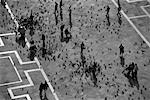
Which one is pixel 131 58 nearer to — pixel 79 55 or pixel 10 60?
pixel 79 55

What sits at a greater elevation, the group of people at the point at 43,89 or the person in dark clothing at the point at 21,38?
the person in dark clothing at the point at 21,38

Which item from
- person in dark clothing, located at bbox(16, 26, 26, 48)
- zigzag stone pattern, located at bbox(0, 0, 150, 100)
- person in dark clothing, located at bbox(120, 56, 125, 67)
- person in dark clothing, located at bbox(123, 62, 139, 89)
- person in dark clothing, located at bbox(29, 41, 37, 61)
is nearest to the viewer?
zigzag stone pattern, located at bbox(0, 0, 150, 100)

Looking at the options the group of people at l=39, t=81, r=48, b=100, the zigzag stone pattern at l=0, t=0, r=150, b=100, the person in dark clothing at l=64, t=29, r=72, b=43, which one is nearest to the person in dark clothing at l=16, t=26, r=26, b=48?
the zigzag stone pattern at l=0, t=0, r=150, b=100

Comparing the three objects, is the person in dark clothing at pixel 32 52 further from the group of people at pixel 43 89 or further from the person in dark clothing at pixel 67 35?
the group of people at pixel 43 89

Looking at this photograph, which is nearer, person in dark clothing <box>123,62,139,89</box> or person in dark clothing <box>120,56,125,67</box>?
person in dark clothing <box>123,62,139,89</box>

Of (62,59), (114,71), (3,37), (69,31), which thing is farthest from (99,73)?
(3,37)

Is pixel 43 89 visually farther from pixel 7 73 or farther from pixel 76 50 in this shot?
pixel 76 50

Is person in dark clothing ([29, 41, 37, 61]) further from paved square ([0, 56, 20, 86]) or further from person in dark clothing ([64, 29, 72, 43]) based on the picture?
person in dark clothing ([64, 29, 72, 43])

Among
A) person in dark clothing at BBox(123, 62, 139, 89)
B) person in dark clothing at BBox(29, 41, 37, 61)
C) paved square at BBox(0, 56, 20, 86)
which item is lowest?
person in dark clothing at BBox(123, 62, 139, 89)

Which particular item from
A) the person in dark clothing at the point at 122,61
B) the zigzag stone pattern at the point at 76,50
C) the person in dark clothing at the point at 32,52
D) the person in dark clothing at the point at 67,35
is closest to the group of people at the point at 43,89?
the zigzag stone pattern at the point at 76,50
